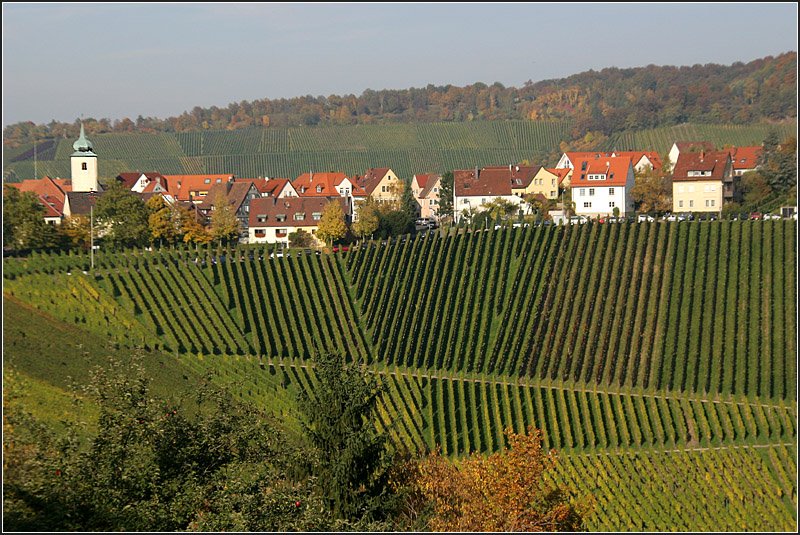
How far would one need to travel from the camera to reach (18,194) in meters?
54.2

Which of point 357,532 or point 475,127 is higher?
point 475,127

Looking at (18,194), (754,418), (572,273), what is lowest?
(754,418)

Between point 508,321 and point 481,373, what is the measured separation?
459 cm

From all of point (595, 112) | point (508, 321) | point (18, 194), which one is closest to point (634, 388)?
point (508, 321)

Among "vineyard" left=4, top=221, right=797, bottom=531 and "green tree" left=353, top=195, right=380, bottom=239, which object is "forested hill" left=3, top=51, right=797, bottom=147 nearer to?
"green tree" left=353, top=195, right=380, bottom=239

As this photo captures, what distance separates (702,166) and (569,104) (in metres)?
96.0

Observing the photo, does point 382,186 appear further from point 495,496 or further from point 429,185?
point 495,496

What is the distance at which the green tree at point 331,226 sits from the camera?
74.6 metres

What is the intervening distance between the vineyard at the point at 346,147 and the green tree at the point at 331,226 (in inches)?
1929

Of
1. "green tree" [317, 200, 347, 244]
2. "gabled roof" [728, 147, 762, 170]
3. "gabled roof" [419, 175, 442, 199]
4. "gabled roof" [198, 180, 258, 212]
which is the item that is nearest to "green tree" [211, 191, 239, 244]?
"green tree" [317, 200, 347, 244]

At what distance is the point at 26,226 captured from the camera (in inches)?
1993

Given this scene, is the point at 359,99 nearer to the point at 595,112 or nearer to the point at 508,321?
the point at 595,112

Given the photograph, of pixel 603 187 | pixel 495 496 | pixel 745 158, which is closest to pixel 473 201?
pixel 603 187

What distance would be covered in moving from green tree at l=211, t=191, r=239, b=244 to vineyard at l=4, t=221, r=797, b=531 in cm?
1848
